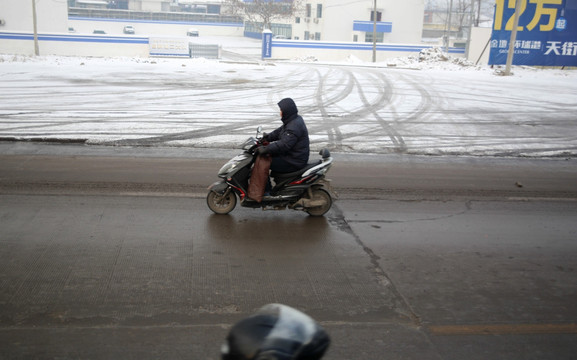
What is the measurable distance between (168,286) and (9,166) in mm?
6280

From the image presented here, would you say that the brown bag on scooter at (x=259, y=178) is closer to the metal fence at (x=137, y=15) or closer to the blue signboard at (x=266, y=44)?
the blue signboard at (x=266, y=44)

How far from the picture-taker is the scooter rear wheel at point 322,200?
25.7ft

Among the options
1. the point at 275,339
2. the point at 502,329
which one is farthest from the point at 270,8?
the point at 275,339

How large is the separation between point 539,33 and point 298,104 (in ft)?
84.3

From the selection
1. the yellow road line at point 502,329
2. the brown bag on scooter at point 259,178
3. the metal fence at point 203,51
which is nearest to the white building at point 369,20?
the metal fence at point 203,51

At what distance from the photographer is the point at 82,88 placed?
71.1ft

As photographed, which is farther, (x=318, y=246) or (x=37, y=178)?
(x=37, y=178)

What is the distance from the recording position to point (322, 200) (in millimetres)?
7793

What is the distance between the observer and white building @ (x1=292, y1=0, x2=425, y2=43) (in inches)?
2522

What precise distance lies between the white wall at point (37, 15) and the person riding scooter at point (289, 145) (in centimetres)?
4595

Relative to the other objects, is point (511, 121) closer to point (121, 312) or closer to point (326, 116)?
point (326, 116)

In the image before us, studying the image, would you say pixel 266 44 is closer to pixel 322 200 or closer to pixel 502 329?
pixel 322 200

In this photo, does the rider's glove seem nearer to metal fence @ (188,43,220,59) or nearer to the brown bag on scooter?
the brown bag on scooter

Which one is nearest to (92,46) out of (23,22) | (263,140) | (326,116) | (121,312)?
(23,22)
